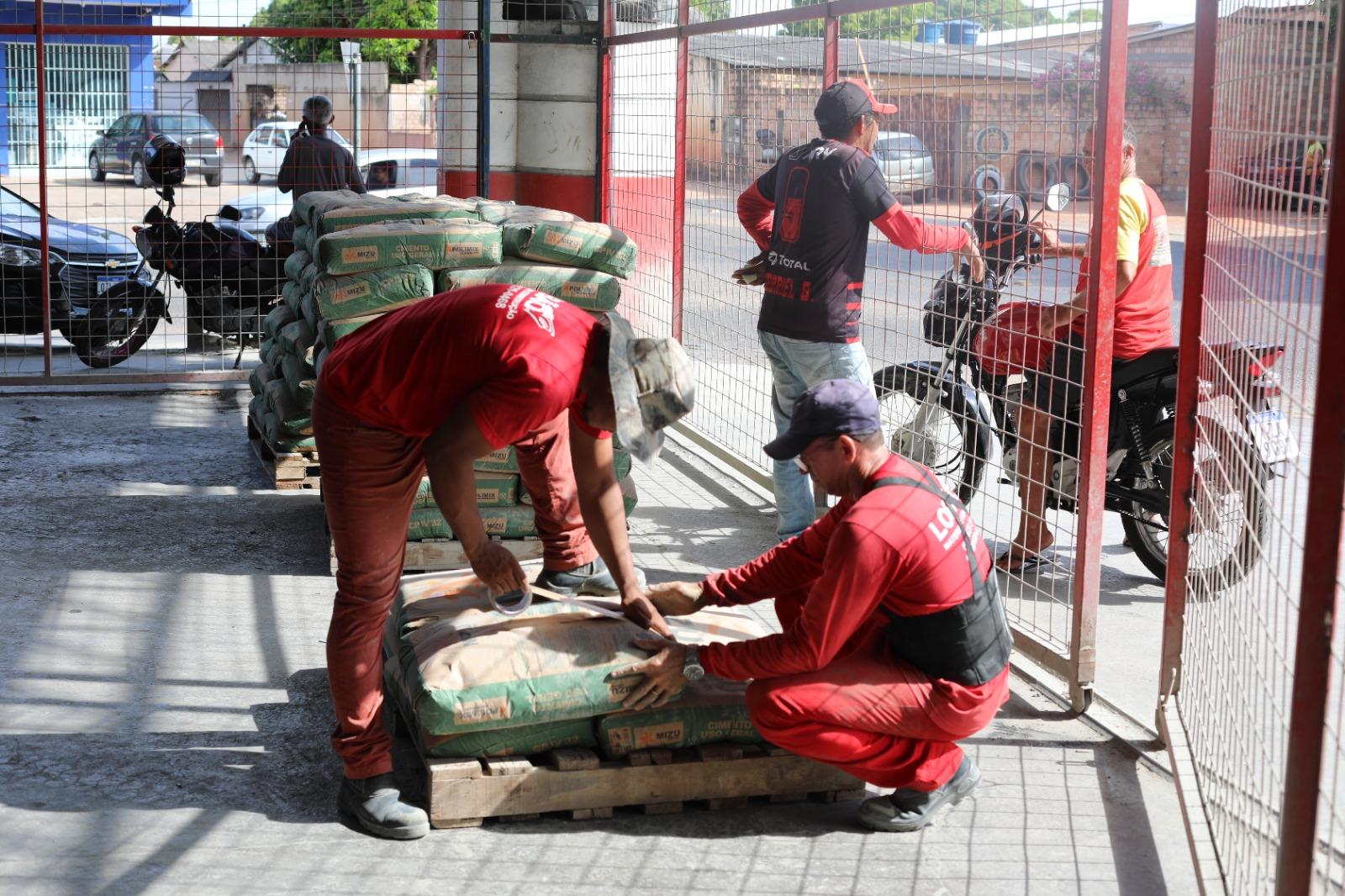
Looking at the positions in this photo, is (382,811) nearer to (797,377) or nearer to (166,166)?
(797,377)

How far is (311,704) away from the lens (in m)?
5.06

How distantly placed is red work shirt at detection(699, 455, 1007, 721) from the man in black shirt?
308 inches

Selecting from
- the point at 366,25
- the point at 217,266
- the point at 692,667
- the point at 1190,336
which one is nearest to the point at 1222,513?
the point at 1190,336

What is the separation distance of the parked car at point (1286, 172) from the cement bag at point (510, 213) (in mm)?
3919

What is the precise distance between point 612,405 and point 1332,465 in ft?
5.94

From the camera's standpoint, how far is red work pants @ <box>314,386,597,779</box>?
410cm

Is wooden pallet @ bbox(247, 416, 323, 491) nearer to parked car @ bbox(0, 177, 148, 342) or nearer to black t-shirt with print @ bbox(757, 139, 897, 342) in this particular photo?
black t-shirt with print @ bbox(757, 139, 897, 342)

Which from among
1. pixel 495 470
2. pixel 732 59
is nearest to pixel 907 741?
pixel 495 470

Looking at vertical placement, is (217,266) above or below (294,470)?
above

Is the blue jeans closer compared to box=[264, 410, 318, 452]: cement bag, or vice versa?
the blue jeans

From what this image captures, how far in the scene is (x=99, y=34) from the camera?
→ 10352 mm

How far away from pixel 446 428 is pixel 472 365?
0.61ft

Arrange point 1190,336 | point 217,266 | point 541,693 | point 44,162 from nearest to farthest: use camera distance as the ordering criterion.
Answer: point 541,693 < point 1190,336 < point 44,162 < point 217,266

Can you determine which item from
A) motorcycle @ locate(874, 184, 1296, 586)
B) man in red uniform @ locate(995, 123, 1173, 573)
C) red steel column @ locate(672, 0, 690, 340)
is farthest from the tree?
man in red uniform @ locate(995, 123, 1173, 573)
